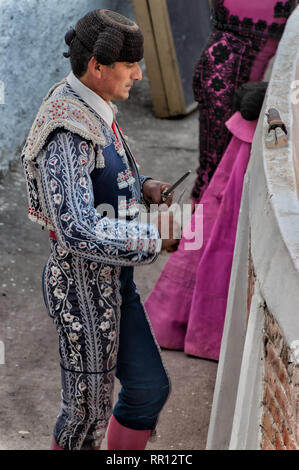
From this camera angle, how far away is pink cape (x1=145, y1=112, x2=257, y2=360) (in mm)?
4234

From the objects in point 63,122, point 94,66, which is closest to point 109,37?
point 94,66

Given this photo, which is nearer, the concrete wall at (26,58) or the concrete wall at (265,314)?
the concrete wall at (265,314)

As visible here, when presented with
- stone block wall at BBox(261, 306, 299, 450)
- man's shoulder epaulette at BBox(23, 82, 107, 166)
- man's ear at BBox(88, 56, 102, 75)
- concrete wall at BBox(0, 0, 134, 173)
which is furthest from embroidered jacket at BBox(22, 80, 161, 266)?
concrete wall at BBox(0, 0, 134, 173)

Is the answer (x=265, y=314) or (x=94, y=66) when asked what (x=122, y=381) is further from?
(x=94, y=66)

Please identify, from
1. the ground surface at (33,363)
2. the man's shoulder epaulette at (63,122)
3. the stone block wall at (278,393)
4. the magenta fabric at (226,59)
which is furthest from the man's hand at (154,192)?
the magenta fabric at (226,59)

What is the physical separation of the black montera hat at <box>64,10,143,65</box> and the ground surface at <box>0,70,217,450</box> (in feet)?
6.01

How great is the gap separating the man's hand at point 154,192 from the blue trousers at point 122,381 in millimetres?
272

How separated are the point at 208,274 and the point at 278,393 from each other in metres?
2.06

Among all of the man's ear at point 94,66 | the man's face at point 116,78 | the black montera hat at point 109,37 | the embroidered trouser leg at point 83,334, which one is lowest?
the embroidered trouser leg at point 83,334

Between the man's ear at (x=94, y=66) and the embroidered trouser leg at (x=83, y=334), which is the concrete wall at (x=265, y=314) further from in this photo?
the man's ear at (x=94, y=66)

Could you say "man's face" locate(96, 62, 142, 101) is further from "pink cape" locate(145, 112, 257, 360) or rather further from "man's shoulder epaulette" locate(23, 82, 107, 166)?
"pink cape" locate(145, 112, 257, 360)

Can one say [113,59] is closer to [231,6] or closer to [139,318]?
[139,318]

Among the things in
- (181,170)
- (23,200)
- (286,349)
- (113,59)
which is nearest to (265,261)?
(286,349)

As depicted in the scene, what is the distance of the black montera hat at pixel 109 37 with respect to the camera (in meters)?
2.73
